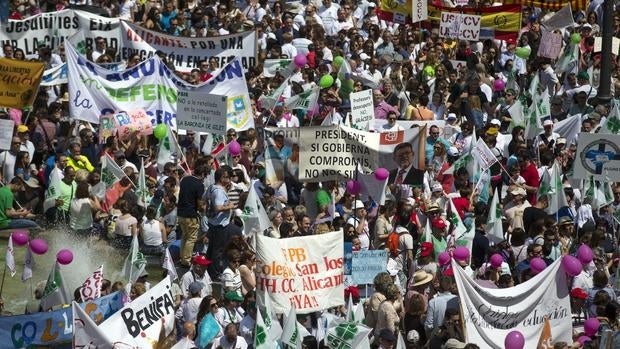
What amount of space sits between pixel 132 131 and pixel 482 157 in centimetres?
461

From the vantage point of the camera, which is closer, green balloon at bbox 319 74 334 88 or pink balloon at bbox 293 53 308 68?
green balloon at bbox 319 74 334 88

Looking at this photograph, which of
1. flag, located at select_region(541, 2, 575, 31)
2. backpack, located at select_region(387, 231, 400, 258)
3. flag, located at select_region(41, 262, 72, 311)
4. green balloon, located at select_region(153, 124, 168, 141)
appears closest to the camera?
flag, located at select_region(41, 262, 72, 311)

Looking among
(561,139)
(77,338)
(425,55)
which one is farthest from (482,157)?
(77,338)

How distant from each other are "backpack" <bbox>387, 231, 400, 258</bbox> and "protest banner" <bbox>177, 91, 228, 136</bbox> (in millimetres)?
3538

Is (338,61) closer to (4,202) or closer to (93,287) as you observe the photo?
(4,202)

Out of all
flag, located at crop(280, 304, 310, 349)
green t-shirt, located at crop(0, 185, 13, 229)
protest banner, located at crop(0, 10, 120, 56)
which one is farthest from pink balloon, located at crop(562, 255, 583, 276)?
protest banner, located at crop(0, 10, 120, 56)

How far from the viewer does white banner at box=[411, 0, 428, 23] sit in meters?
31.8

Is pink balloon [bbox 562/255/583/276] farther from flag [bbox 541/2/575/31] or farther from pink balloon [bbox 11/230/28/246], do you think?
flag [bbox 541/2/575/31]

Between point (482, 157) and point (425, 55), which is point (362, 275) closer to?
point (482, 157)

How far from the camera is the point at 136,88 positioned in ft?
89.8

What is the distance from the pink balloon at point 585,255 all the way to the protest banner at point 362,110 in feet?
18.0

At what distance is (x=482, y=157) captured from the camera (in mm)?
25141

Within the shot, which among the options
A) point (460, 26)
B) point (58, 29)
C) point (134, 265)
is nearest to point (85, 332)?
point (134, 265)

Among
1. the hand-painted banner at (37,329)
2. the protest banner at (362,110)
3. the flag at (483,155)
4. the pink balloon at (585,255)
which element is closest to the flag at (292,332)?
the hand-painted banner at (37,329)
